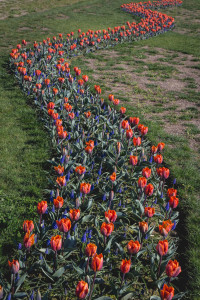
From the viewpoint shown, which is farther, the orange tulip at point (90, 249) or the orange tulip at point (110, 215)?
the orange tulip at point (110, 215)

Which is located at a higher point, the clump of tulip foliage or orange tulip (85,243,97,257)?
orange tulip (85,243,97,257)

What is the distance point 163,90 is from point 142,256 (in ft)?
19.7

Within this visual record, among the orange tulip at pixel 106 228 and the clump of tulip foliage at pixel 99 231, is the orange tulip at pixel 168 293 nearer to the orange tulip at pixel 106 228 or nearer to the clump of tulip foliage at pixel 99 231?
the clump of tulip foliage at pixel 99 231

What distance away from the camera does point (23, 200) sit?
13.0 feet

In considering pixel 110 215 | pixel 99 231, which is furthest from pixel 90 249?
pixel 99 231

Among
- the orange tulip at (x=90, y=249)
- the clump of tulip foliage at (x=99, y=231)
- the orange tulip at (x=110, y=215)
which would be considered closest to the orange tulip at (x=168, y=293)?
the clump of tulip foliage at (x=99, y=231)

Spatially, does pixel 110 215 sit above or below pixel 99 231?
above

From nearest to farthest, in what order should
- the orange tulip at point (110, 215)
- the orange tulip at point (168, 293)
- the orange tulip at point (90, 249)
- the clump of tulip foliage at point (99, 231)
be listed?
the orange tulip at point (168, 293) < the orange tulip at point (90, 249) < the clump of tulip foliage at point (99, 231) < the orange tulip at point (110, 215)

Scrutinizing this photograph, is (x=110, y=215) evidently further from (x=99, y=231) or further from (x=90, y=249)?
(x=99, y=231)

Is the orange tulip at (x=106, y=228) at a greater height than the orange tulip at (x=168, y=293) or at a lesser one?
greater

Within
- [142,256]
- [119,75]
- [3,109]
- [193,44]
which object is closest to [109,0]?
[193,44]

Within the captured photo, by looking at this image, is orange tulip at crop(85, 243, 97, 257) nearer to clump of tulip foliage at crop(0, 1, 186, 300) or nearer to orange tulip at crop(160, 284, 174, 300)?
clump of tulip foliage at crop(0, 1, 186, 300)

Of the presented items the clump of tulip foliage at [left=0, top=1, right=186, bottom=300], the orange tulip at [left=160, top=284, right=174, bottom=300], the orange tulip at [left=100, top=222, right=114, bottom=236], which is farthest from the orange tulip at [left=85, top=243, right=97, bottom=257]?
the orange tulip at [left=160, top=284, right=174, bottom=300]

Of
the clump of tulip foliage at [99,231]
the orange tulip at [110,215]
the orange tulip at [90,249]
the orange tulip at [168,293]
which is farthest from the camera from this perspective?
the orange tulip at [110,215]
